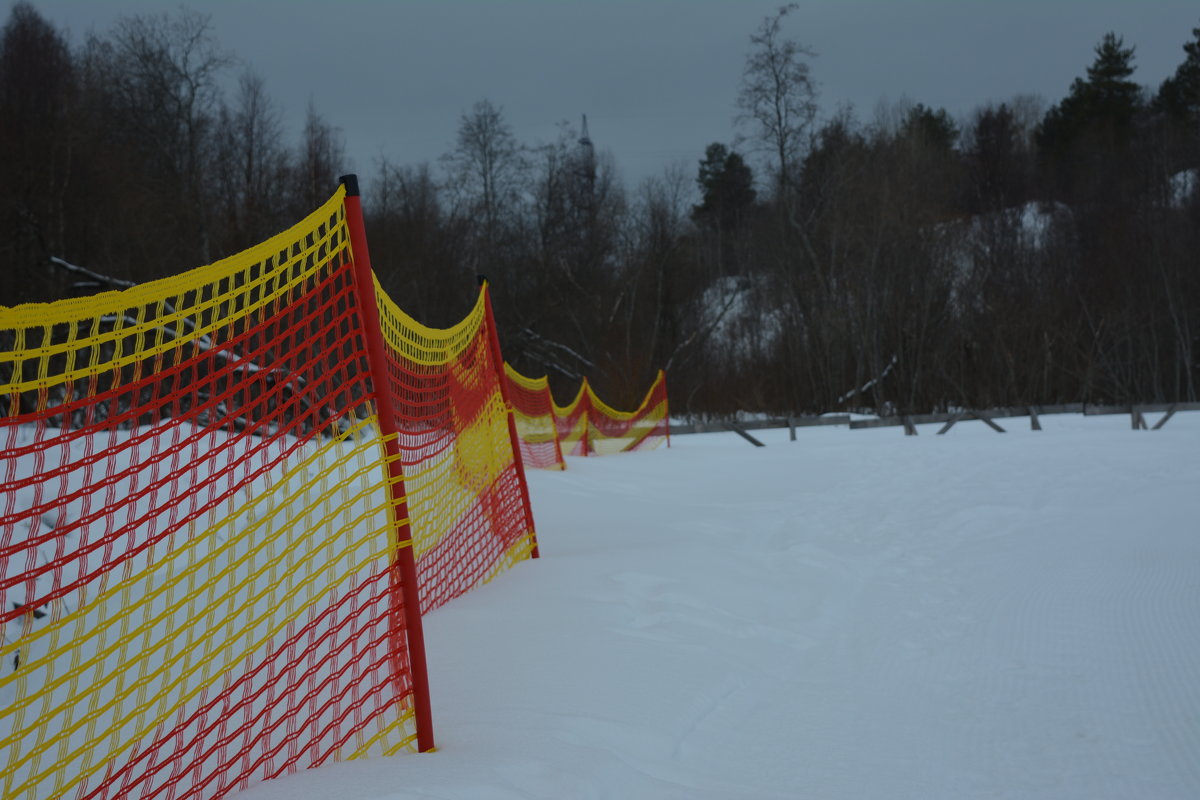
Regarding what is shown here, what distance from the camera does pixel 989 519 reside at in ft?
27.9

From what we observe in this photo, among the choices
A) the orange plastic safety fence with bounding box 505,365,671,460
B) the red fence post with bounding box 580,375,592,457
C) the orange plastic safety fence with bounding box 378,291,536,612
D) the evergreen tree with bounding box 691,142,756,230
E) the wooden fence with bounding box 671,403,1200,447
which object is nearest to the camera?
the orange plastic safety fence with bounding box 378,291,536,612

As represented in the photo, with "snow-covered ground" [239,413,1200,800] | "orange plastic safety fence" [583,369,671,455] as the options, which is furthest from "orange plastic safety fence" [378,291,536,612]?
"orange plastic safety fence" [583,369,671,455]

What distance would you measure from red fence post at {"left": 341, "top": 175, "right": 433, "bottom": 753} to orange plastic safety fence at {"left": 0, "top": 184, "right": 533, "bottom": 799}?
0.04 m

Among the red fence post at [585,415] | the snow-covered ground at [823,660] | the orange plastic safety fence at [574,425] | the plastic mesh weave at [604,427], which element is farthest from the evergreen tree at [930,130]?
the snow-covered ground at [823,660]

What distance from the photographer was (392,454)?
3145mm

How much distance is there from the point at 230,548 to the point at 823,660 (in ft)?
8.90

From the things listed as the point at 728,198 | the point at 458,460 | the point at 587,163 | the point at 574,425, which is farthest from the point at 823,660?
the point at 728,198

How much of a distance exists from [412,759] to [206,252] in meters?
19.9

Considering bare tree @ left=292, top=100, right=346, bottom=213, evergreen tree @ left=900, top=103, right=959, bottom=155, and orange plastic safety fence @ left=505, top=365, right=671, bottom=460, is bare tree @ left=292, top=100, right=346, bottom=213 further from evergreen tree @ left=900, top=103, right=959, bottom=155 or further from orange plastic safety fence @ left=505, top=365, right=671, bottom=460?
evergreen tree @ left=900, top=103, right=959, bottom=155

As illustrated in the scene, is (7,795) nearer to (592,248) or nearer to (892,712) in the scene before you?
(892,712)

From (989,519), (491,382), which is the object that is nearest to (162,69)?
(491,382)

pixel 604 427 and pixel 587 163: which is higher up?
pixel 587 163

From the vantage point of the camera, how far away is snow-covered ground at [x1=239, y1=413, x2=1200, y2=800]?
295 cm

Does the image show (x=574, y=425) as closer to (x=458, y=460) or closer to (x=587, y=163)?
(x=458, y=460)
